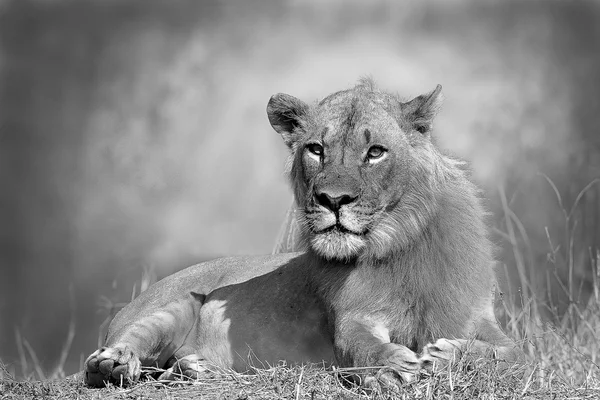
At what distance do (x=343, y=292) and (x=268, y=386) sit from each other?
2.84 ft

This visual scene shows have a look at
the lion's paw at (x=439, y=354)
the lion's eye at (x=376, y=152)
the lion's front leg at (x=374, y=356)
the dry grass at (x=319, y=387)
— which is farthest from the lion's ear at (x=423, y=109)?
the dry grass at (x=319, y=387)

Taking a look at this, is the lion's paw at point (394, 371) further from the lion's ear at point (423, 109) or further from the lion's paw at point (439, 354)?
the lion's ear at point (423, 109)

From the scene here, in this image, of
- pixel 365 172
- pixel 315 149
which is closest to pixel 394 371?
pixel 365 172

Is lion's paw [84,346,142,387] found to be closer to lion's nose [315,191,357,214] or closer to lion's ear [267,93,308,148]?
lion's nose [315,191,357,214]

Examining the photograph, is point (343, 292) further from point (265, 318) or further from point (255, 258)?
point (255, 258)

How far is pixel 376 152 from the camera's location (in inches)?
186

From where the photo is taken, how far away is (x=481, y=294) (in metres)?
4.88

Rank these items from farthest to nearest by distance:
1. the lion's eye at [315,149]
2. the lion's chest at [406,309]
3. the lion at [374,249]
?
the lion's eye at [315,149] → the lion's chest at [406,309] → the lion at [374,249]

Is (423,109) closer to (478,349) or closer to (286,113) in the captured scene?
(286,113)

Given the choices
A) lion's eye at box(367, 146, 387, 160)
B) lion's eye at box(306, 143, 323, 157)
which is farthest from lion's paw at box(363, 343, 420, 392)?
lion's eye at box(306, 143, 323, 157)

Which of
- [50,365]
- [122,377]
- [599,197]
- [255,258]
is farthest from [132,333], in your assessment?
[599,197]

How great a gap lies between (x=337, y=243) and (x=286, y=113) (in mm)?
1023

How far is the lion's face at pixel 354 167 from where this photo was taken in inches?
178

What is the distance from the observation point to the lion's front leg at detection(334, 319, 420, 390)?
4.05 m
